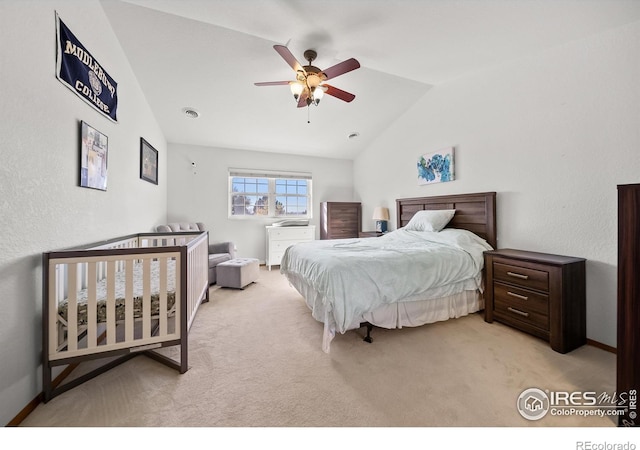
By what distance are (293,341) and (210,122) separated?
3.60 meters

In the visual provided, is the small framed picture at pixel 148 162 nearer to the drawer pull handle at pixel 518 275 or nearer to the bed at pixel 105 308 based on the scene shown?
the bed at pixel 105 308

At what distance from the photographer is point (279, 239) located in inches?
192

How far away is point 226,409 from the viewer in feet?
4.33

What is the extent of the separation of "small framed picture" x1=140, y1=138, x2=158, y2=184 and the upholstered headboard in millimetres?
3997

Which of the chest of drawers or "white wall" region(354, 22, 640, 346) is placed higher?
"white wall" region(354, 22, 640, 346)

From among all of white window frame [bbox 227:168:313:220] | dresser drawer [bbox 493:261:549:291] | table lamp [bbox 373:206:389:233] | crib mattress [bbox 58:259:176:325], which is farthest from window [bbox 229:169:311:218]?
dresser drawer [bbox 493:261:549:291]

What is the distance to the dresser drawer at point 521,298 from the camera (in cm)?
199

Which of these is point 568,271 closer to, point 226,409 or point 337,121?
point 226,409

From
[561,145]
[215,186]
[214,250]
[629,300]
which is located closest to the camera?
[629,300]

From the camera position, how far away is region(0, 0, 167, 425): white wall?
119 centimetres

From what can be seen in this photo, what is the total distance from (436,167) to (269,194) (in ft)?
10.9

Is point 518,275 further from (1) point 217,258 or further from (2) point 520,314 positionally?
(1) point 217,258

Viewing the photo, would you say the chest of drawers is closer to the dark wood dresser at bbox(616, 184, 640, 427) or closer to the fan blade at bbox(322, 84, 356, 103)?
the fan blade at bbox(322, 84, 356, 103)

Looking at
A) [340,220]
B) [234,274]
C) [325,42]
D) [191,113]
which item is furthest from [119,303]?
[340,220]
